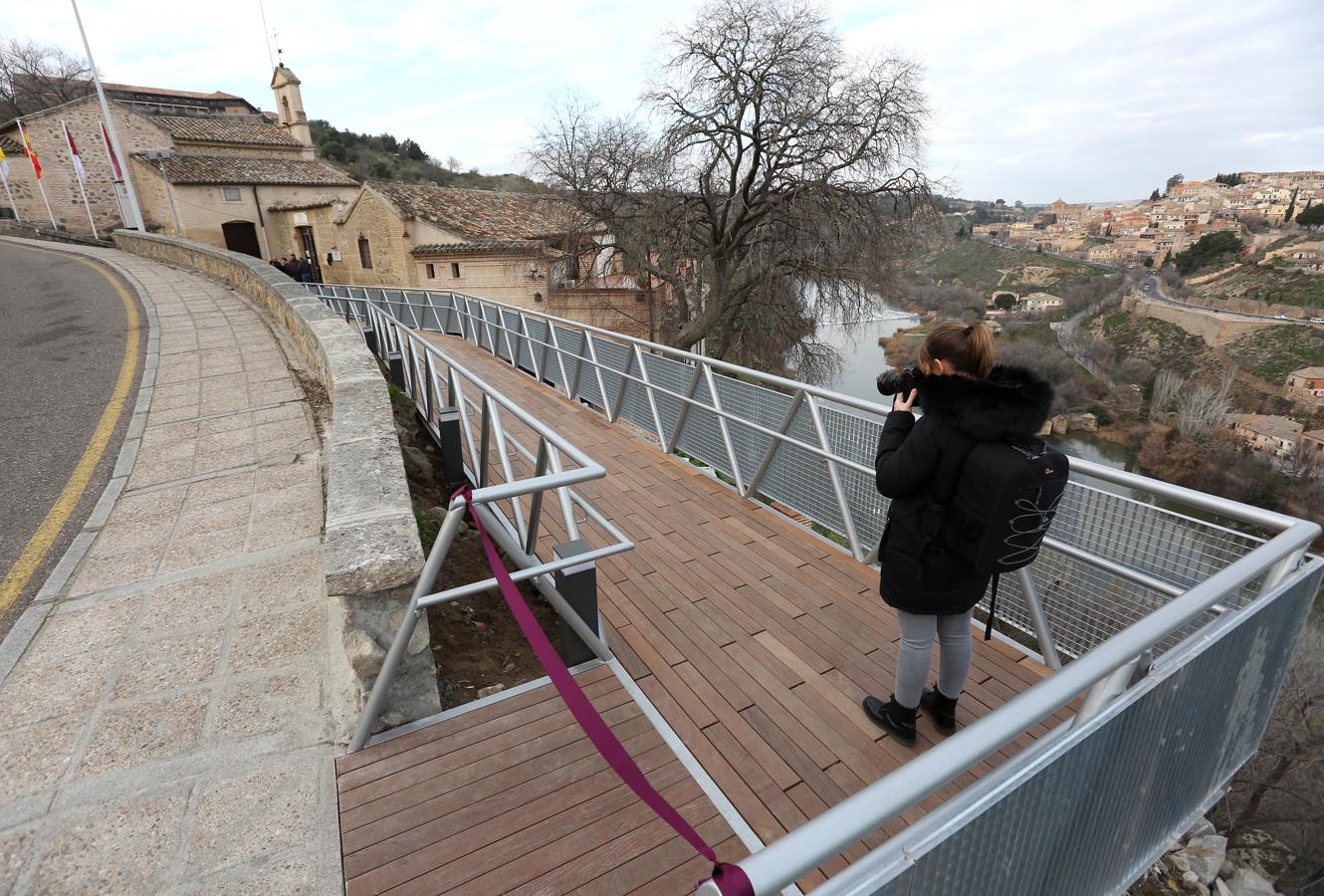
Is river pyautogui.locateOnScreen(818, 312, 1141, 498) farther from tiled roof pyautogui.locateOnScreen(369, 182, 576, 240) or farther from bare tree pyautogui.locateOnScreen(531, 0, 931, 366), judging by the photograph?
tiled roof pyautogui.locateOnScreen(369, 182, 576, 240)

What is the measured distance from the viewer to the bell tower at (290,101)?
33.6m

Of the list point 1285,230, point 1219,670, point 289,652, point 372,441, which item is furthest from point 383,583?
point 1285,230

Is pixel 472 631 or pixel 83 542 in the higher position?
pixel 83 542

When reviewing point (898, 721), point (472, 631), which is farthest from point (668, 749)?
point (472, 631)

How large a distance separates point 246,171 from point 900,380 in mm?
33875

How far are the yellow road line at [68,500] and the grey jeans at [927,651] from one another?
4.06 metres

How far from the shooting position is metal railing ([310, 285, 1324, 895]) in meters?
1.03

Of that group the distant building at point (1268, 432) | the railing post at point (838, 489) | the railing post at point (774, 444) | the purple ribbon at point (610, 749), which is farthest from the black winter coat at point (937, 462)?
the distant building at point (1268, 432)

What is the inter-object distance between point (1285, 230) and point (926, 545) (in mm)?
92736

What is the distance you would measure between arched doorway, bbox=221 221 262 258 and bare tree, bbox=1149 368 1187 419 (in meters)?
46.6

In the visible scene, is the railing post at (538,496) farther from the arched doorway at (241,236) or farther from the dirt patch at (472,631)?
the arched doorway at (241,236)

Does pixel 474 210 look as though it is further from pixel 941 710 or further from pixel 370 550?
pixel 941 710

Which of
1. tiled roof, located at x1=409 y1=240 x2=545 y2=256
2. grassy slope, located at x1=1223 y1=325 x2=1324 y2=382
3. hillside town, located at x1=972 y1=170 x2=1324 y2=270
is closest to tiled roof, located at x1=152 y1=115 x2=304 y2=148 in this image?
tiled roof, located at x1=409 y1=240 x2=545 y2=256

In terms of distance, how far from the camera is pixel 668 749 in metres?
2.39
